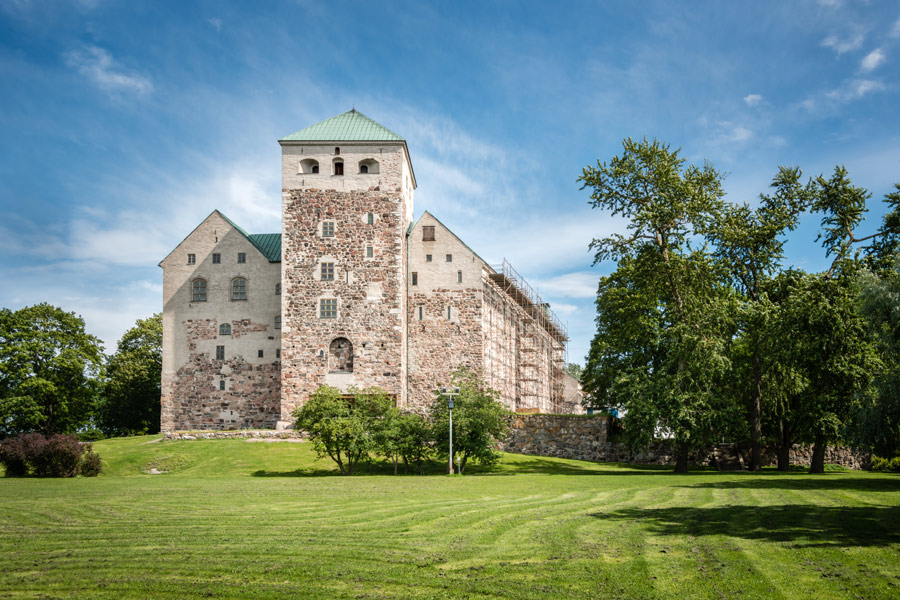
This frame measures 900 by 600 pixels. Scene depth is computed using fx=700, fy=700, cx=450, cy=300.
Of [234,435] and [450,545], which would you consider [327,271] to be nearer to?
[234,435]

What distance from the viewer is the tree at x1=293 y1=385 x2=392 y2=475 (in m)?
31.4

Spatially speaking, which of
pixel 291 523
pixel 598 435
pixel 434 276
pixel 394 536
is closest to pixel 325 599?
pixel 394 536

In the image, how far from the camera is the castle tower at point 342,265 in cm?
4569

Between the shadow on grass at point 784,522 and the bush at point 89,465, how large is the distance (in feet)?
80.3

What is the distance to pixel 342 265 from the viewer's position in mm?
46438

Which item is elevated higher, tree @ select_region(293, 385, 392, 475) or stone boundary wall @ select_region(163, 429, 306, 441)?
tree @ select_region(293, 385, 392, 475)

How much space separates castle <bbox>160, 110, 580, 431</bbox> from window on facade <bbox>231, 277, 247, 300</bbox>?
78 mm

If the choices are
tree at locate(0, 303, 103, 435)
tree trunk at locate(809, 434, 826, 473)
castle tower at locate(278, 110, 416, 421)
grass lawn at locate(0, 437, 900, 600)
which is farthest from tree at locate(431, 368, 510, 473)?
tree at locate(0, 303, 103, 435)

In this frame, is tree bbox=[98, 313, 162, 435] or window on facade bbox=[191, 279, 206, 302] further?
tree bbox=[98, 313, 162, 435]

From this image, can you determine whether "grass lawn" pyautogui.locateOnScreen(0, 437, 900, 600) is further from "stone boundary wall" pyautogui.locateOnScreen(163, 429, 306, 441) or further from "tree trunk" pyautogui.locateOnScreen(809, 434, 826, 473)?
"stone boundary wall" pyautogui.locateOnScreen(163, 429, 306, 441)

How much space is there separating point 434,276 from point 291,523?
35.9 meters

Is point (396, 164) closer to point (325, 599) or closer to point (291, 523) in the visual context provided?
point (291, 523)

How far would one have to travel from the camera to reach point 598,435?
43.6m

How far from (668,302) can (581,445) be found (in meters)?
11.9
